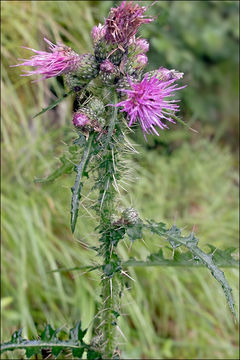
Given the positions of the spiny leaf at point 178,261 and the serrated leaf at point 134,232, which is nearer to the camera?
the serrated leaf at point 134,232

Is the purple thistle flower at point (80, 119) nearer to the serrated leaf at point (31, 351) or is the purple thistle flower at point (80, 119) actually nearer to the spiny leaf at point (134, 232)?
the spiny leaf at point (134, 232)

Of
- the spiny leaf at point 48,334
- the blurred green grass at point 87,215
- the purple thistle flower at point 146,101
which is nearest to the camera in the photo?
the purple thistle flower at point 146,101

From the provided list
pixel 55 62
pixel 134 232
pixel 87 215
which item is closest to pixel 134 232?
pixel 134 232

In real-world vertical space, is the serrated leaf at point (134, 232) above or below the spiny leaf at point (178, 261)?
above

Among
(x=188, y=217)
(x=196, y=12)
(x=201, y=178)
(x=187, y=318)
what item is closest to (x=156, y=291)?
(x=187, y=318)

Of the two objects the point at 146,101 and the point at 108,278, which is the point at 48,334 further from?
the point at 146,101

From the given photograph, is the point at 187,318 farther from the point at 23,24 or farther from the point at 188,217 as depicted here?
A: the point at 23,24

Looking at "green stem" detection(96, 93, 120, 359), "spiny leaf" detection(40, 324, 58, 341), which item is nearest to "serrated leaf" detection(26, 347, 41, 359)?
"spiny leaf" detection(40, 324, 58, 341)

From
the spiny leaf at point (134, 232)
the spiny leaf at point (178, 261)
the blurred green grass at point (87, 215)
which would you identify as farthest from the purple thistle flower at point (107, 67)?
the blurred green grass at point (87, 215)

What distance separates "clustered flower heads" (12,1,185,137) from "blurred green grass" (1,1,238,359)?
725 millimetres

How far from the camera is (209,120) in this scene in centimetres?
381

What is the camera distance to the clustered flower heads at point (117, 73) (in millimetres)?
901

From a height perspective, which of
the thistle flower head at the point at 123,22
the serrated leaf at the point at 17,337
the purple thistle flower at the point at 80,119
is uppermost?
the thistle flower head at the point at 123,22

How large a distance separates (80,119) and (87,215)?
795 mm
